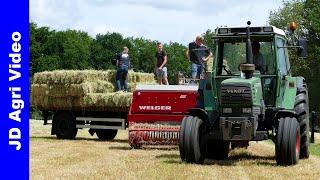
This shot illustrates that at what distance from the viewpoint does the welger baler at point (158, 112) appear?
51.9ft

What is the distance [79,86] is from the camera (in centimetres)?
2042

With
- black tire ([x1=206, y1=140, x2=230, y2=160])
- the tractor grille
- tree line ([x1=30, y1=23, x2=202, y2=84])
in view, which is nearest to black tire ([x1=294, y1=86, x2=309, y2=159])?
the tractor grille

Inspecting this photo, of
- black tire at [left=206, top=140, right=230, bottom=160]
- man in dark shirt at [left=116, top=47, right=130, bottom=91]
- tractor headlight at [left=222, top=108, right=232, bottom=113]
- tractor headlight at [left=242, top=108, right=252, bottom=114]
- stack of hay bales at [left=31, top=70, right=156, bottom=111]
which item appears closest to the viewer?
tractor headlight at [left=242, top=108, right=252, bottom=114]

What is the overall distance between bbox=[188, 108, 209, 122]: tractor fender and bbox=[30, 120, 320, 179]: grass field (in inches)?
33.7

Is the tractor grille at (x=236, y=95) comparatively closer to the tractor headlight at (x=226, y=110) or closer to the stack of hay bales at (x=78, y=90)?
the tractor headlight at (x=226, y=110)

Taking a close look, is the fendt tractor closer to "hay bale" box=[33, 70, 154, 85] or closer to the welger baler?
the welger baler

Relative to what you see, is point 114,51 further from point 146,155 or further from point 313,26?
point 146,155

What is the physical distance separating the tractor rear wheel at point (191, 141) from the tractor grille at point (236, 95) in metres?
0.63

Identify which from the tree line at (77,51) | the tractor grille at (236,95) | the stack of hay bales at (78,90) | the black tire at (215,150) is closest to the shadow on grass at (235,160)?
the black tire at (215,150)

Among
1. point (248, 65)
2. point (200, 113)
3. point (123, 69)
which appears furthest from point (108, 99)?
point (248, 65)

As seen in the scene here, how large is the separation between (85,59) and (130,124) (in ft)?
297

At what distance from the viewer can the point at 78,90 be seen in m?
20.4

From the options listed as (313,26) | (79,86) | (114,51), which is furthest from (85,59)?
(79,86)

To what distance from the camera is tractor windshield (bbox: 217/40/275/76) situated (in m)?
12.6
